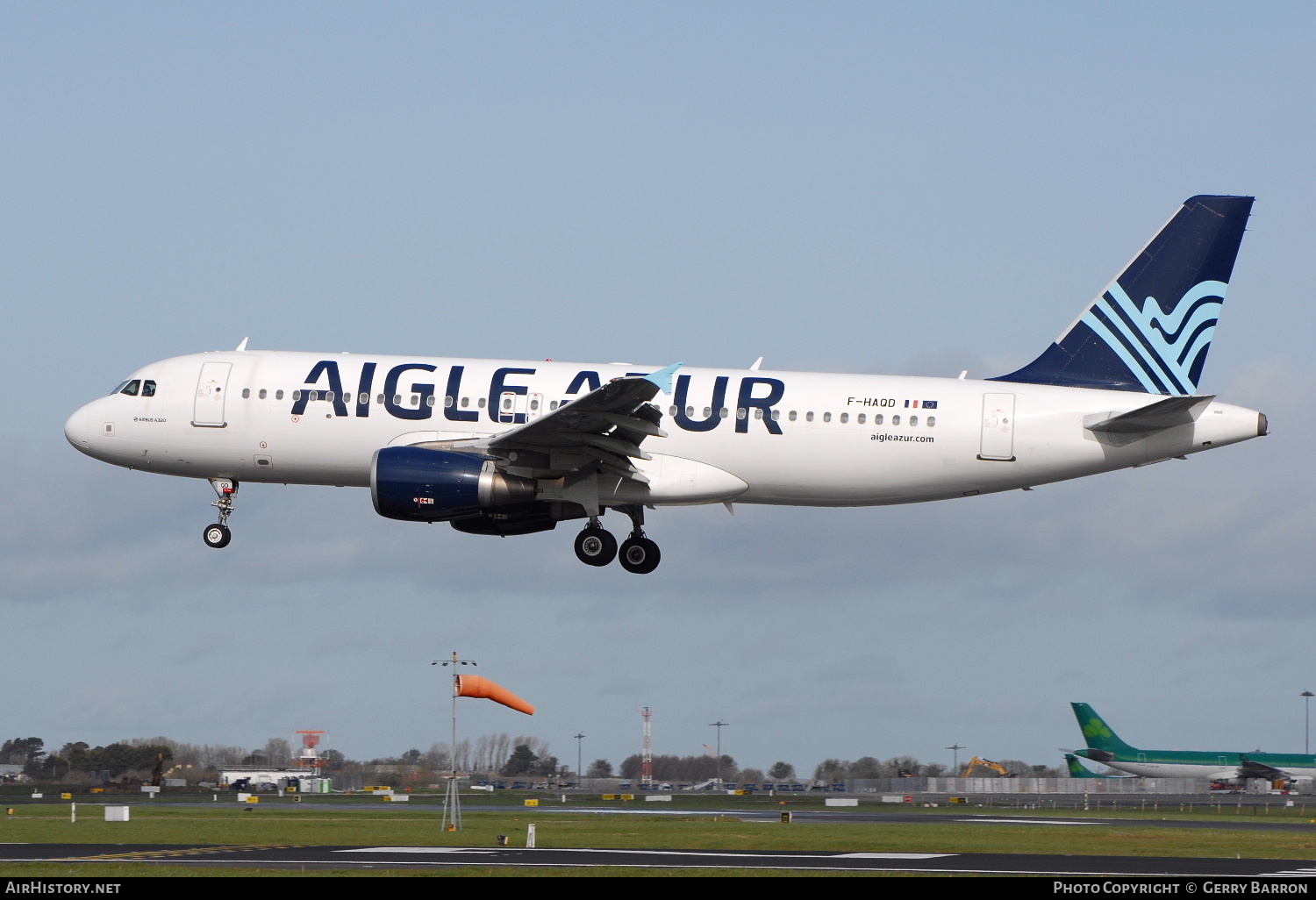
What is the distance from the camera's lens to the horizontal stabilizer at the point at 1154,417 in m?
37.8

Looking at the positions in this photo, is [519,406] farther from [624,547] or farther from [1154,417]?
[1154,417]

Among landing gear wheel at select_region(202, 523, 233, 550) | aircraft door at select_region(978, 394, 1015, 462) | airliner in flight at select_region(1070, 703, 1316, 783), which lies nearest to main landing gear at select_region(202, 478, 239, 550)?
landing gear wheel at select_region(202, 523, 233, 550)

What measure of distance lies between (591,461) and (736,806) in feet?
112

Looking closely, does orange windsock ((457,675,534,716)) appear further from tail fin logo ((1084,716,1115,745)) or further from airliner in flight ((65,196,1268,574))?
tail fin logo ((1084,716,1115,745))

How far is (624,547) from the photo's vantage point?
4125 centimetres

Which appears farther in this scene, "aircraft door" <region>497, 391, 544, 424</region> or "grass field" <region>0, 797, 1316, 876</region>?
"aircraft door" <region>497, 391, 544, 424</region>

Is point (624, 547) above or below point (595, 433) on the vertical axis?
below

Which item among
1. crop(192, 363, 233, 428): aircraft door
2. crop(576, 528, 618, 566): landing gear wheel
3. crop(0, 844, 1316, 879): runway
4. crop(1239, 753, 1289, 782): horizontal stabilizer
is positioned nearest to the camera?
crop(0, 844, 1316, 879): runway

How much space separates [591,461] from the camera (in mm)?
39000

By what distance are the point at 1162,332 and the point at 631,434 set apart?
52.4 feet

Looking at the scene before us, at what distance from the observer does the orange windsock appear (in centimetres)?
4697

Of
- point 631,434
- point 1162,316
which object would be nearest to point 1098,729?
point 1162,316

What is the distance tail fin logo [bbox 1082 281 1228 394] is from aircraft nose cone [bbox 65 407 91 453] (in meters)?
28.4

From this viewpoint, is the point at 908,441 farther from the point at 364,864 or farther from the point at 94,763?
the point at 94,763
